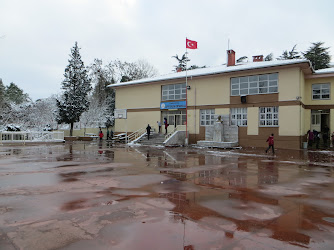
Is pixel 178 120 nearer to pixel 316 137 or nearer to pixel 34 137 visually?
pixel 316 137

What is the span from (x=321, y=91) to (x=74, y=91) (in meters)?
28.9

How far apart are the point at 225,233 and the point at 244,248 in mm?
481

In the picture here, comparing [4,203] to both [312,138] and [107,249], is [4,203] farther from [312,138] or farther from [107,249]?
[312,138]

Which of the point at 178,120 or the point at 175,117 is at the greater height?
the point at 175,117

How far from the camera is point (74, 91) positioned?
34.8m

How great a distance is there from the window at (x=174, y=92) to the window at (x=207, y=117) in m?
2.84

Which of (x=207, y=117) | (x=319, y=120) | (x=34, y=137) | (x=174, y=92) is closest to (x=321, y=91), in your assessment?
(x=319, y=120)

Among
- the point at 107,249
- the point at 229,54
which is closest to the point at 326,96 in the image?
the point at 229,54

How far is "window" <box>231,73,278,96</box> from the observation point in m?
21.9

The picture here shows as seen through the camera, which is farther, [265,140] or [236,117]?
[236,117]

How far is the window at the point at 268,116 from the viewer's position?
2167 cm

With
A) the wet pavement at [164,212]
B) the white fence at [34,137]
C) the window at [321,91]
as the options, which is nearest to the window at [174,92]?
the white fence at [34,137]

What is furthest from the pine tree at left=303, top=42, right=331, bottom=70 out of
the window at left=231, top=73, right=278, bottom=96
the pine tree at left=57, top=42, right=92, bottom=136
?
the pine tree at left=57, top=42, right=92, bottom=136

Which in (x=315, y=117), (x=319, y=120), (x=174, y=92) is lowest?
(x=319, y=120)
